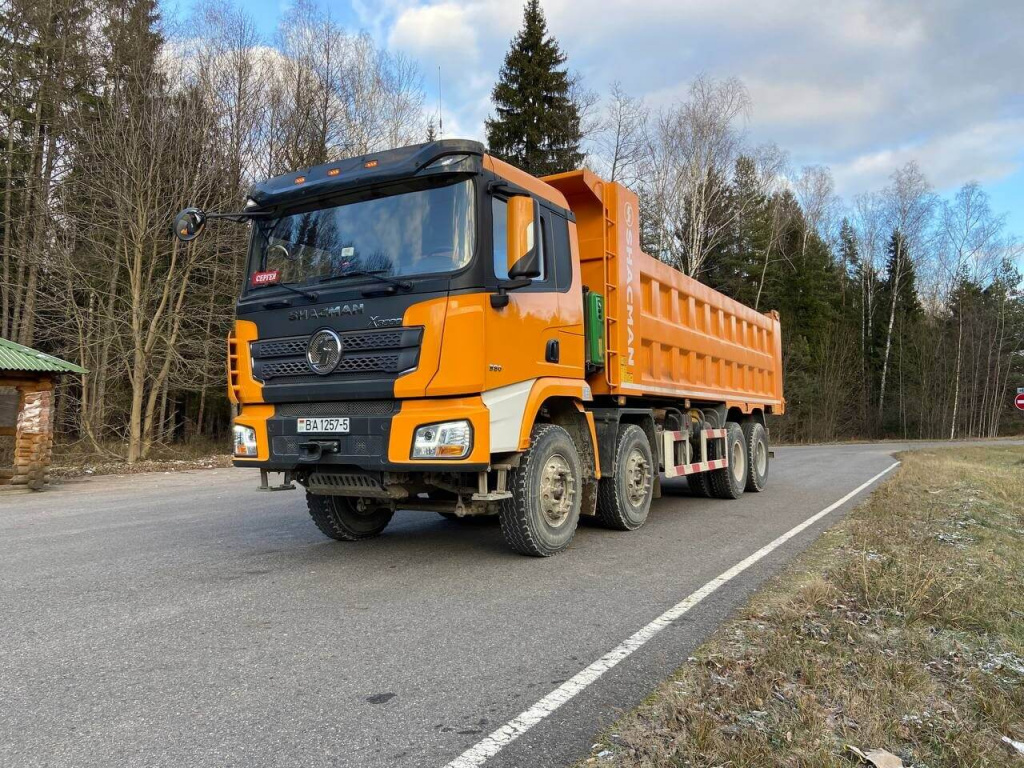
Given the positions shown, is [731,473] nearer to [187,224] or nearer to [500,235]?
[500,235]

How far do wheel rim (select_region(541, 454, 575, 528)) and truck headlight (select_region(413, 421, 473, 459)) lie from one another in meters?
1.02

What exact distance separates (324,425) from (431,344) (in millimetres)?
1057

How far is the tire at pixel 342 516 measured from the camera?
613 centimetres

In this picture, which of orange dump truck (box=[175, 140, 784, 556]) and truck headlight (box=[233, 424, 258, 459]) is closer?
orange dump truck (box=[175, 140, 784, 556])

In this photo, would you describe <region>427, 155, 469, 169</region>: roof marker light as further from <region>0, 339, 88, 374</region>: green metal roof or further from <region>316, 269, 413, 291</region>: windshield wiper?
<region>0, 339, 88, 374</region>: green metal roof

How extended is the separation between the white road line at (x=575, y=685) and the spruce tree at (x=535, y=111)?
2535cm

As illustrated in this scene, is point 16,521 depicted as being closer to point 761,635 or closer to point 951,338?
point 761,635

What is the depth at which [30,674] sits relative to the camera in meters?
3.11

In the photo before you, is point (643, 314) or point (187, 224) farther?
point (643, 314)

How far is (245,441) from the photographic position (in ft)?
17.5

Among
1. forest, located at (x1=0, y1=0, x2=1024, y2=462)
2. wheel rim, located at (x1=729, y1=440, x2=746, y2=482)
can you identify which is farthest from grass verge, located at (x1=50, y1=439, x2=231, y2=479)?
wheel rim, located at (x1=729, y1=440, x2=746, y2=482)

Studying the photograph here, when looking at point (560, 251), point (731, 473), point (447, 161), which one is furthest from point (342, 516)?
point (731, 473)

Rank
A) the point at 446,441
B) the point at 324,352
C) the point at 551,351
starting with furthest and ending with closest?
1. the point at 551,351
2. the point at 324,352
3. the point at 446,441

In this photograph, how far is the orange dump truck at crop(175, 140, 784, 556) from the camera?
4.62 m
